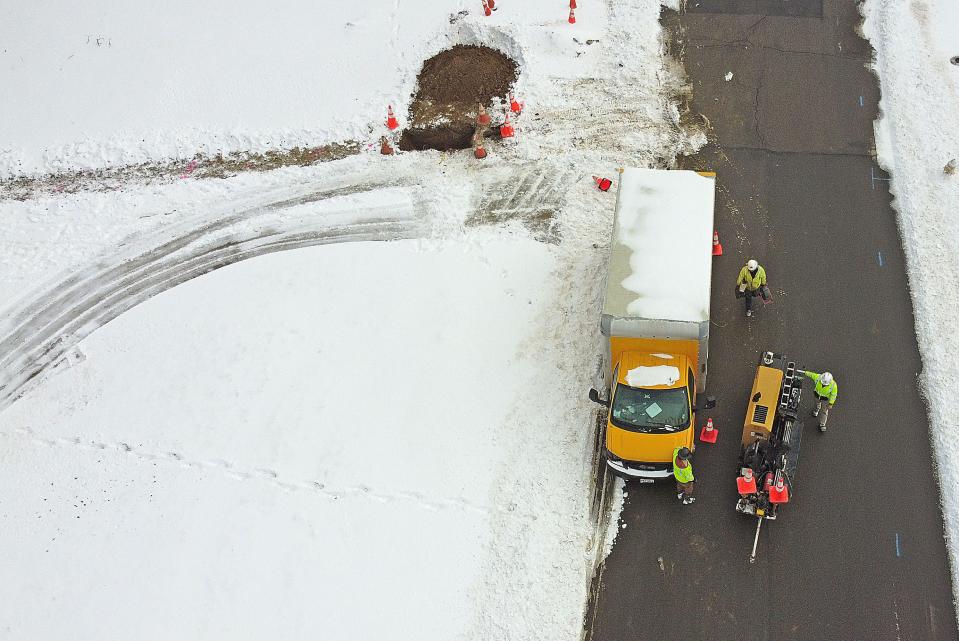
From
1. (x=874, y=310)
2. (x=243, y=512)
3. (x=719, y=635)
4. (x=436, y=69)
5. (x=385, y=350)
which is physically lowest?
(x=719, y=635)

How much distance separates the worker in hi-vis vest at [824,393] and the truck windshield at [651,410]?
2.17 metres

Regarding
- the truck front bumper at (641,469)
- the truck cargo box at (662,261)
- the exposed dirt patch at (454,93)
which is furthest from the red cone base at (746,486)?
the exposed dirt patch at (454,93)

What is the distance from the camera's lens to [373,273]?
53.0 ft

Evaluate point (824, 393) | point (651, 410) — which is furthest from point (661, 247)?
point (824, 393)

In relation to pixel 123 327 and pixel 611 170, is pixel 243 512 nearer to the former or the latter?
pixel 123 327

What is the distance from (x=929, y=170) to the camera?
55.2 ft

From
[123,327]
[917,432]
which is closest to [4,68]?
[123,327]

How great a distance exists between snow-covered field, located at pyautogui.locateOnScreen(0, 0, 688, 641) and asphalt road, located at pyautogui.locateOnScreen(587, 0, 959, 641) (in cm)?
130

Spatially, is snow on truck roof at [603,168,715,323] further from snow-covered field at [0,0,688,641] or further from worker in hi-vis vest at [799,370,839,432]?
worker in hi-vis vest at [799,370,839,432]

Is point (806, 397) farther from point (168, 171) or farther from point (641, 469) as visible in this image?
point (168, 171)

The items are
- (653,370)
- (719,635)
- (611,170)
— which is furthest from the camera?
(611,170)

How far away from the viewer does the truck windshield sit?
12.6 metres

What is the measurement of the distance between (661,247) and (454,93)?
7846mm

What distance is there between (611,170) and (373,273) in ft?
18.8
